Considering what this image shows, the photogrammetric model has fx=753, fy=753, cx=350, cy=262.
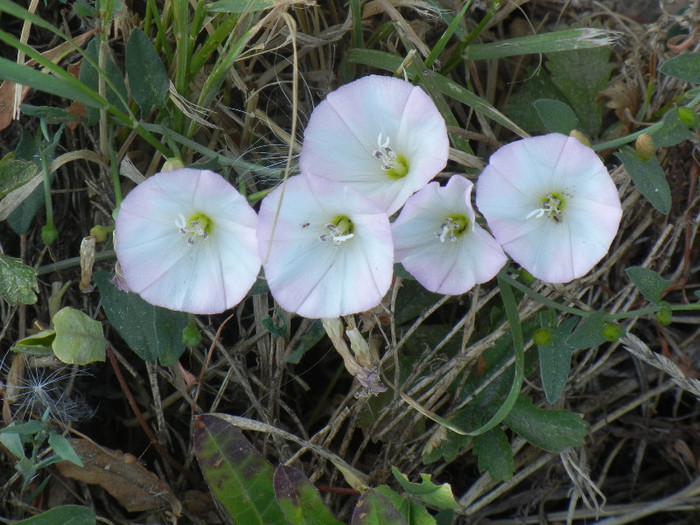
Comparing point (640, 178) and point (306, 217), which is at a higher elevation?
point (640, 178)

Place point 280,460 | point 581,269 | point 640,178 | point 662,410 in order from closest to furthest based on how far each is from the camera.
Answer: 1. point 581,269
2. point 640,178
3. point 280,460
4. point 662,410

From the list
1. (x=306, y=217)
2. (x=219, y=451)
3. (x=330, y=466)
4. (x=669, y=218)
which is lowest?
(x=330, y=466)

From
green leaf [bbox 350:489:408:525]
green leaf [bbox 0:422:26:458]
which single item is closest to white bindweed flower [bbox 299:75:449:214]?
green leaf [bbox 350:489:408:525]

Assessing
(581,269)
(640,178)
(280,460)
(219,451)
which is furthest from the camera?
(280,460)

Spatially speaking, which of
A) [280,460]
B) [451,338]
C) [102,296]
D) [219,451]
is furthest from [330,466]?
[102,296]

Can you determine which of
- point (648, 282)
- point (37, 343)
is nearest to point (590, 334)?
point (648, 282)

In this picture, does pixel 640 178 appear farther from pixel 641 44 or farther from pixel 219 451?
pixel 219 451

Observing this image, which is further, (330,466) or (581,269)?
(330,466)
